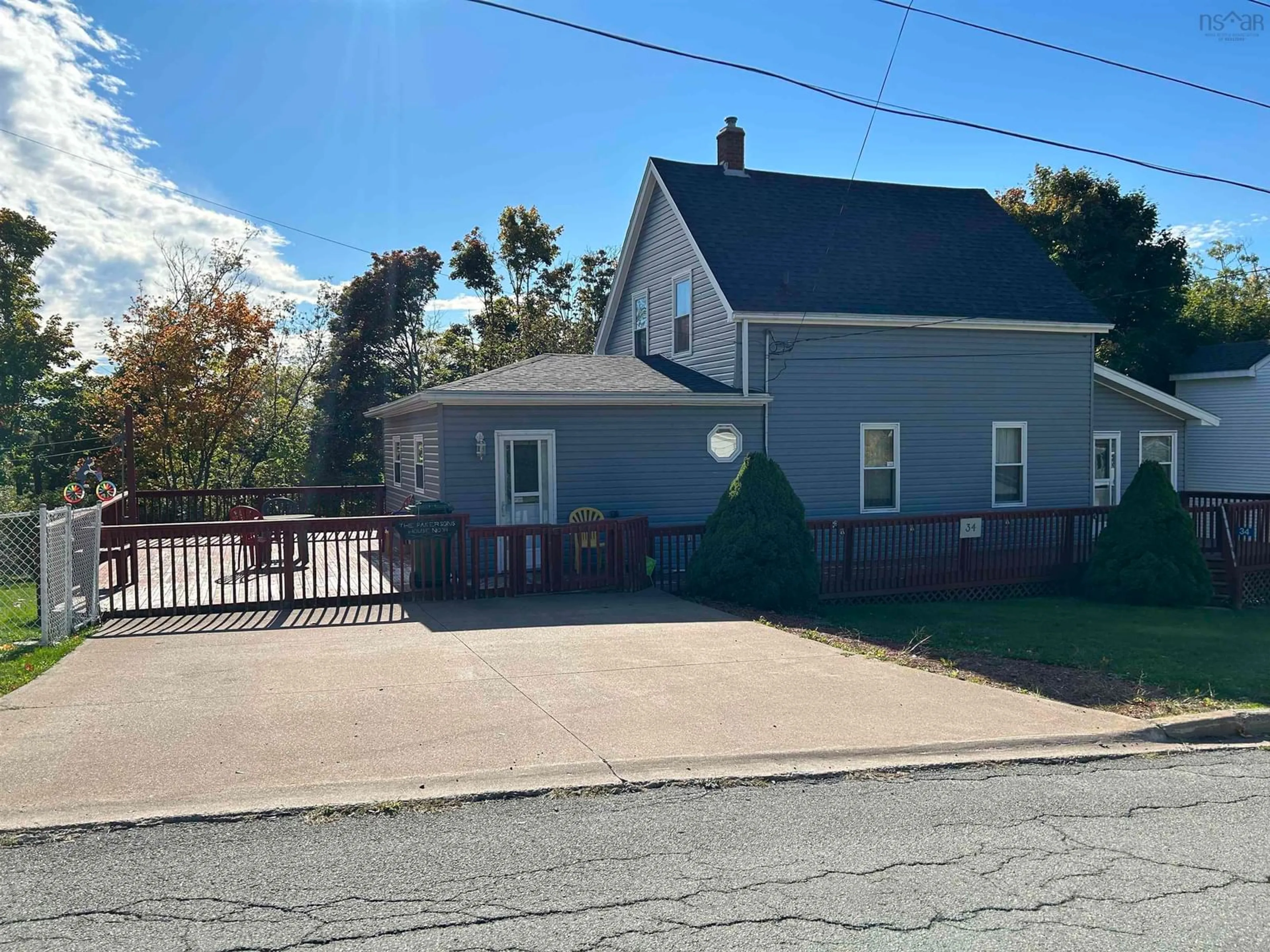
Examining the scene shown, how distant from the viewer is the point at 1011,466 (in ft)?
60.6

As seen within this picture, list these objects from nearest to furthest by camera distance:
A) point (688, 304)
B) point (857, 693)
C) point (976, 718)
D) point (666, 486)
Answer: point (976, 718), point (857, 693), point (666, 486), point (688, 304)

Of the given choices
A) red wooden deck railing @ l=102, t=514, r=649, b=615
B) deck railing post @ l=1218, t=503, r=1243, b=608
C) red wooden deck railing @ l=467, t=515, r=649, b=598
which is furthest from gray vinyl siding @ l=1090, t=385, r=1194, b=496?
red wooden deck railing @ l=102, t=514, r=649, b=615

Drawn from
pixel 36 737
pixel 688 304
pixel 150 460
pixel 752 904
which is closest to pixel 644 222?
pixel 688 304

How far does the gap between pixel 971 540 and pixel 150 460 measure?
1965cm

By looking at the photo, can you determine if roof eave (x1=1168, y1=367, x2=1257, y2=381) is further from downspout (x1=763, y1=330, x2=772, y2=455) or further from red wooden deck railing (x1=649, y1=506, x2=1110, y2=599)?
downspout (x1=763, y1=330, x2=772, y2=455)

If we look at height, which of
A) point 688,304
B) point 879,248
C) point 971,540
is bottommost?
point 971,540

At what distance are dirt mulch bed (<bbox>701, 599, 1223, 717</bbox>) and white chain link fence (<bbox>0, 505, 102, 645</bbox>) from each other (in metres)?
Answer: 7.43

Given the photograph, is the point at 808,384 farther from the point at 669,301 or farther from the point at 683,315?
the point at 669,301

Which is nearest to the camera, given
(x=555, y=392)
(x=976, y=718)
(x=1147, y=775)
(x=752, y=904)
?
(x=752, y=904)

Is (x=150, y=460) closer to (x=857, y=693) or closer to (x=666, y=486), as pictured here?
(x=666, y=486)

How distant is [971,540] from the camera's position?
15391 millimetres

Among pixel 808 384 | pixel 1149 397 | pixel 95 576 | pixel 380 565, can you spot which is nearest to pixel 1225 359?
pixel 1149 397

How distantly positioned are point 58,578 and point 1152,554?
48.4ft

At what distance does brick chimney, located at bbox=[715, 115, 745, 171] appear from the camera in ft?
65.1
